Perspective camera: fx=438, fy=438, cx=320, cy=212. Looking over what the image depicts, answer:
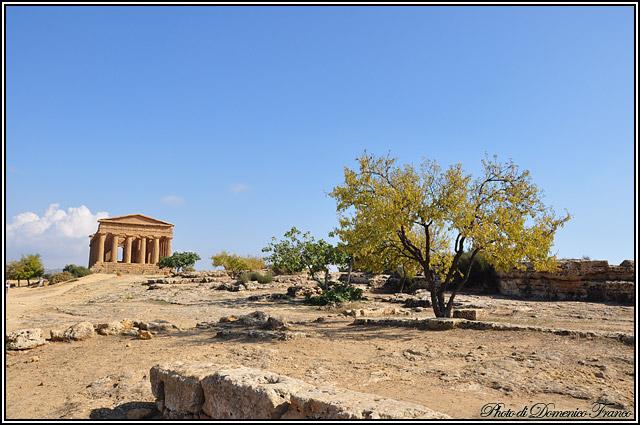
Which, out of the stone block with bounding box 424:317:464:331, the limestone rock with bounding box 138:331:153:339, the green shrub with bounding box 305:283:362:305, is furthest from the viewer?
the green shrub with bounding box 305:283:362:305

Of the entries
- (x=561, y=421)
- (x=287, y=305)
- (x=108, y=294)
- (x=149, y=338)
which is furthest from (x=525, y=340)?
(x=108, y=294)

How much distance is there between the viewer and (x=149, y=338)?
11.0 meters

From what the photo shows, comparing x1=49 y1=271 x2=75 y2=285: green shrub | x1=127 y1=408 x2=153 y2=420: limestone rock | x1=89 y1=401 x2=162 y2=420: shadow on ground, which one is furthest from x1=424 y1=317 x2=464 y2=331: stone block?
x1=49 y1=271 x2=75 y2=285: green shrub

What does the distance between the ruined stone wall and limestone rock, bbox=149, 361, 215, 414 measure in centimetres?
1923

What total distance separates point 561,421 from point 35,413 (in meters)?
6.46

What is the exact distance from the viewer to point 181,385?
512 cm

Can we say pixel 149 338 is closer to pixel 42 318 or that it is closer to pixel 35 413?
pixel 35 413

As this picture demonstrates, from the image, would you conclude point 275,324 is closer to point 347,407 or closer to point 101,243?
point 347,407

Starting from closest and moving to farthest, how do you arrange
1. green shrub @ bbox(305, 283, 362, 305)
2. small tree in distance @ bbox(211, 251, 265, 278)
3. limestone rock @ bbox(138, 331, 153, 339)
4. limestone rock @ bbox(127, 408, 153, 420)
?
limestone rock @ bbox(127, 408, 153, 420) → limestone rock @ bbox(138, 331, 153, 339) → green shrub @ bbox(305, 283, 362, 305) → small tree in distance @ bbox(211, 251, 265, 278)

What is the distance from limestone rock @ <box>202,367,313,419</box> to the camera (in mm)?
4293

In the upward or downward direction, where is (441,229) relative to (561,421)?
upward

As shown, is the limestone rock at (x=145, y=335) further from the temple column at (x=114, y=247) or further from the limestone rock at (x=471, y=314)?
the temple column at (x=114, y=247)

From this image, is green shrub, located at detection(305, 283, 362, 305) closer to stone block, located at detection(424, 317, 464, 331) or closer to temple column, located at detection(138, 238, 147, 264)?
stone block, located at detection(424, 317, 464, 331)

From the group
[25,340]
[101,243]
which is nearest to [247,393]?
[25,340]
